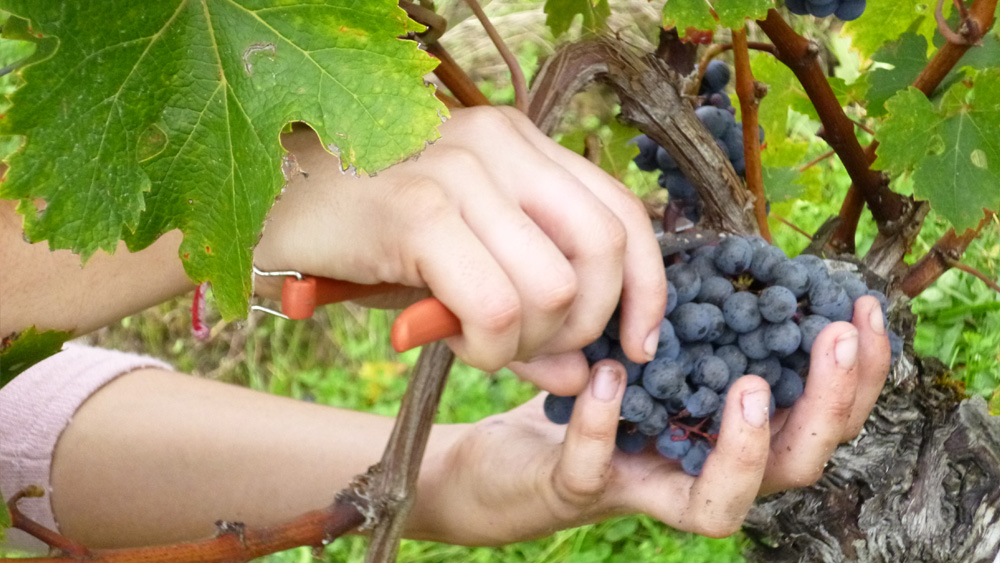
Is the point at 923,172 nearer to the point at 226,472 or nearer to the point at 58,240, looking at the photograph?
the point at 58,240

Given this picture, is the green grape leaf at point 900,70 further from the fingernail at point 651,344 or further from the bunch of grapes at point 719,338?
the fingernail at point 651,344

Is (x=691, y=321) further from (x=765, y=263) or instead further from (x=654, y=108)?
(x=654, y=108)

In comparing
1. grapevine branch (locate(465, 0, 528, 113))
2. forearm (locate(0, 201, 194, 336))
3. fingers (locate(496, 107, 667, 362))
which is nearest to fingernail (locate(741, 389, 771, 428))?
fingers (locate(496, 107, 667, 362))

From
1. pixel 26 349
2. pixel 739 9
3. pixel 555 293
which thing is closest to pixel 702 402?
pixel 555 293

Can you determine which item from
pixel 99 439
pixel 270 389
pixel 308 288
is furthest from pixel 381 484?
pixel 270 389

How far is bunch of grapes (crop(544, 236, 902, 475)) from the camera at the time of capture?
79 cm

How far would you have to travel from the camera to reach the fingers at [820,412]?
2.54 ft

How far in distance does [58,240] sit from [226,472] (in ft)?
2.76

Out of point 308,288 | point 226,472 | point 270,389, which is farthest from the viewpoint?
point 270,389

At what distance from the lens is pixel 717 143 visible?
1.03 metres

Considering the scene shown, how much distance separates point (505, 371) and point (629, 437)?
1813mm

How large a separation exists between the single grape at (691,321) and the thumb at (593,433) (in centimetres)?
6

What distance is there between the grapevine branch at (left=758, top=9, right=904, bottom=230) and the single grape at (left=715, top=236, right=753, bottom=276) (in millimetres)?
218

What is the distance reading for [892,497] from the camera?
1.04m
